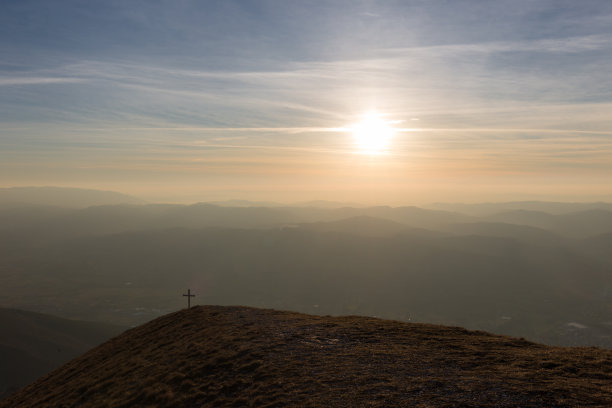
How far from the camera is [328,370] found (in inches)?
846

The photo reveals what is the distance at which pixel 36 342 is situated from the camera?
417ft

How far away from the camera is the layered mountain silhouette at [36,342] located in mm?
102988

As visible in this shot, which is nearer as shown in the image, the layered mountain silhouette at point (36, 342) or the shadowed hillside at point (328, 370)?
the shadowed hillside at point (328, 370)

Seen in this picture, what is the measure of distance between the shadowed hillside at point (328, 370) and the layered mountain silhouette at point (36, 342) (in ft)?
305

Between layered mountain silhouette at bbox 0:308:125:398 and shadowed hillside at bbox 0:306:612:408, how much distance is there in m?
93.0

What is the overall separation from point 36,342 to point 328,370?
511ft

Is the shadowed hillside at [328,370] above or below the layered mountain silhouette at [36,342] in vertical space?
above

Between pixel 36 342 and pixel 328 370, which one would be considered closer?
pixel 328 370

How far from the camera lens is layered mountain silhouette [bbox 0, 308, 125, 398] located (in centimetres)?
10299

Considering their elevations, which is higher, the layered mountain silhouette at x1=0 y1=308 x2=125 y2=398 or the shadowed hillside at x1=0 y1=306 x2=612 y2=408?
the shadowed hillside at x1=0 y1=306 x2=612 y2=408

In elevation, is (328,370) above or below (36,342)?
above

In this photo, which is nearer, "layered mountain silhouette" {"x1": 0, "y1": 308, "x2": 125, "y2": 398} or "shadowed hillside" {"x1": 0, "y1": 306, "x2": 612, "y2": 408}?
"shadowed hillside" {"x1": 0, "y1": 306, "x2": 612, "y2": 408}

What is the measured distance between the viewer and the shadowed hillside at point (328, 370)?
1748 cm

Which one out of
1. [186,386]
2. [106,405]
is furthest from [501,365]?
[106,405]
